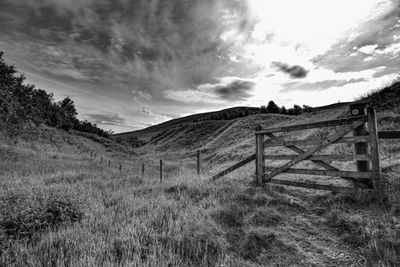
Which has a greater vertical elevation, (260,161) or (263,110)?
(263,110)

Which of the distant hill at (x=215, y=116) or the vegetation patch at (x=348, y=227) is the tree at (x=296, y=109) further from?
the vegetation patch at (x=348, y=227)

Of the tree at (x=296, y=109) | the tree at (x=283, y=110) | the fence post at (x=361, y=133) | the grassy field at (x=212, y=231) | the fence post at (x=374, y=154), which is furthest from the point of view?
the tree at (x=283, y=110)

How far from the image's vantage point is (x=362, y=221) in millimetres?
3438

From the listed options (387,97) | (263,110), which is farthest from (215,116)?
(387,97)

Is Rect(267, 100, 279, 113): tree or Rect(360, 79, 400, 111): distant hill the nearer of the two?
Rect(360, 79, 400, 111): distant hill

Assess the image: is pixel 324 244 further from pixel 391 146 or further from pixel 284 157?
pixel 391 146

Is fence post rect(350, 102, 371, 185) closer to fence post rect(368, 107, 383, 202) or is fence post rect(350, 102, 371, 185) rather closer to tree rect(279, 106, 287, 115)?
fence post rect(368, 107, 383, 202)

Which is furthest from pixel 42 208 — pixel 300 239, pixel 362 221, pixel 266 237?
pixel 362 221

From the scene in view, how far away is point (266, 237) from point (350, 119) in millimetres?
3944

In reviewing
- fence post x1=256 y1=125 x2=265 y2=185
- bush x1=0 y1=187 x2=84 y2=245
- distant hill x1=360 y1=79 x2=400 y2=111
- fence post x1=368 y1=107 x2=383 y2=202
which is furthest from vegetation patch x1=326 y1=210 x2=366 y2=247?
distant hill x1=360 y1=79 x2=400 y2=111

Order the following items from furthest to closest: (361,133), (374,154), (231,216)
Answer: (361,133) → (374,154) → (231,216)

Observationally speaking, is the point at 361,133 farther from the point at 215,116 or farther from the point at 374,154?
the point at 215,116

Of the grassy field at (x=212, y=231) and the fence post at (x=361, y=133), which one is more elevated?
the fence post at (x=361, y=133)

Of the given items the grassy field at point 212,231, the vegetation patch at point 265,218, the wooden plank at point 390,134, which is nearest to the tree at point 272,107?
the grassy field at point 212,231
